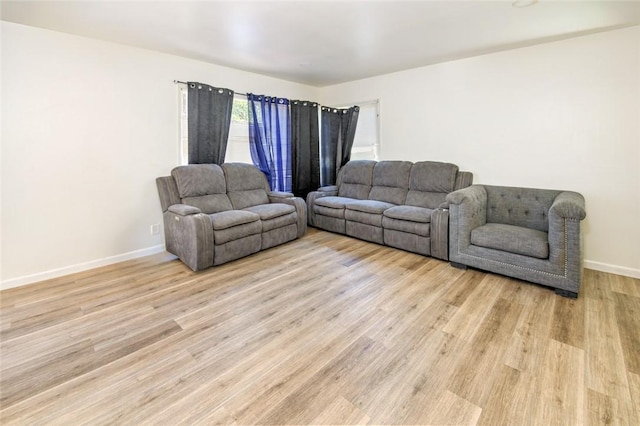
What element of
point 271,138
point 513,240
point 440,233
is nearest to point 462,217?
point 440,233

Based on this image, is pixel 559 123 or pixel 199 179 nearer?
pixel 559 123

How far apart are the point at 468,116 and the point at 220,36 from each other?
310 centimetres

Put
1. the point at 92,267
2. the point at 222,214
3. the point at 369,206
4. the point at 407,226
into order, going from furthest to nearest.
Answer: the point at 369,206 → the point at 407,226 → the point at 222,214 → the point at 92,267

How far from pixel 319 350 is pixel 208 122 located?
10.7ft

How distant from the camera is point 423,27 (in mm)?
2877

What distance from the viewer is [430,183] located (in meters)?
4.10

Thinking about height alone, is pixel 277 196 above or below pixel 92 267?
above

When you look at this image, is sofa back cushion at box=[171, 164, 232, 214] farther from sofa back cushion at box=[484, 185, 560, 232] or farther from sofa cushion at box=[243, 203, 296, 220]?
A: sofa back cushion at box=[484, 185, 560, 232]

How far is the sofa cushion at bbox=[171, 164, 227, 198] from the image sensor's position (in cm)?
366

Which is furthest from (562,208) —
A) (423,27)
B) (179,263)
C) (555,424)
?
(179,263)

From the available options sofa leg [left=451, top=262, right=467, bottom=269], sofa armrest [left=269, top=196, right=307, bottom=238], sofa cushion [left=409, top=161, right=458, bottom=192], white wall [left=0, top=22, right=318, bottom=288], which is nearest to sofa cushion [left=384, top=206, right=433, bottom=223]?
sofa cushion [left=409, top=161, right=458, bottom=192]

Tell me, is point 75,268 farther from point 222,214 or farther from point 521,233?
point 521,233

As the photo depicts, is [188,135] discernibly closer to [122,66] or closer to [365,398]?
[122,66]

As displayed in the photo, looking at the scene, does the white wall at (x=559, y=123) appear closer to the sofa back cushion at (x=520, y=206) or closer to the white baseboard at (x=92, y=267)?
the white baseboard at (x=92, y=267)
